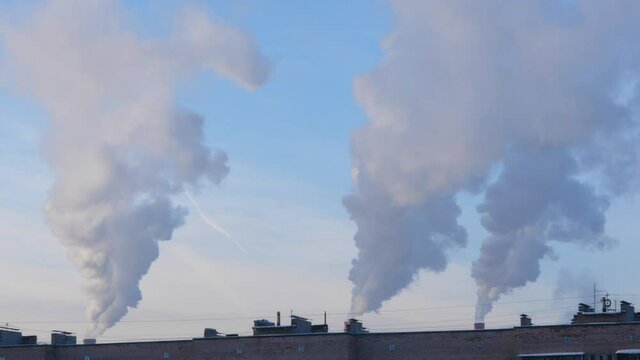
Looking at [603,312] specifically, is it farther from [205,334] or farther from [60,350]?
[60,350]

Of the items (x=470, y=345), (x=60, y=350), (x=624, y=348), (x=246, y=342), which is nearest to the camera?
(x=624, y=348)

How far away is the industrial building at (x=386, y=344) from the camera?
84875 mm

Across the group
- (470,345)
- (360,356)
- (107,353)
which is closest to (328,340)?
(360,356)

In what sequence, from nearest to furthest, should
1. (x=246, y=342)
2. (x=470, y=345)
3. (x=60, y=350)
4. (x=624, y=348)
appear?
(x=624, y=348) → (x=470, y=345) → (x=246, y=342) → (x=60, y=350)

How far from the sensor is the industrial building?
84875 mm

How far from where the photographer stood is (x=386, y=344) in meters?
92.1

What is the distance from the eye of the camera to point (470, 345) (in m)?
89.1

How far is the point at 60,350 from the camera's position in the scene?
10300 cm

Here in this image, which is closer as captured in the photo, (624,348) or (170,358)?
(624,348)

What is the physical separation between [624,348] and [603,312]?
13535 millimetres

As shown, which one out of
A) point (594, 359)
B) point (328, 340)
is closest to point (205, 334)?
point (328, 340)

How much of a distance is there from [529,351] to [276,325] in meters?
23.1

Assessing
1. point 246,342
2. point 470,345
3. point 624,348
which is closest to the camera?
point 624,348

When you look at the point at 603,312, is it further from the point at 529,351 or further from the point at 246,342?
the point at 246,342
